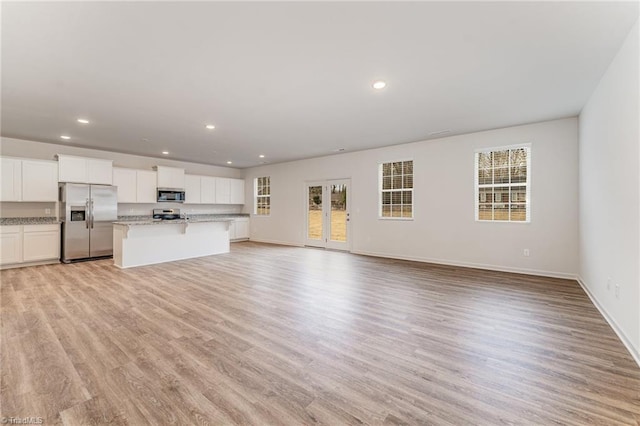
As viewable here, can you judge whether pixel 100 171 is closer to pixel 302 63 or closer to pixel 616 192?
pixel 302 63

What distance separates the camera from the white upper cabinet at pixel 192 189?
8.38 metres

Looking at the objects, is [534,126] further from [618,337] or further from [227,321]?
[227,321]

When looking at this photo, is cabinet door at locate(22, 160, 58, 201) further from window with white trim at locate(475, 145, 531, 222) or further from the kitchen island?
window with white trim at locate(475, 145, 531, 222)

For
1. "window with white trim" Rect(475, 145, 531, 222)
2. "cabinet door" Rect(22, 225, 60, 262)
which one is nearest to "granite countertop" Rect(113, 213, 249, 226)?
"cabinet door" Rect(22, 225, 60, 262)

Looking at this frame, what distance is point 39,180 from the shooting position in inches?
225

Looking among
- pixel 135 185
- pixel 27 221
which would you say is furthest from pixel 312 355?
pixel 135 185

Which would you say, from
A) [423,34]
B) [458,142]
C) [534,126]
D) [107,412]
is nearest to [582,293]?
[534,126]

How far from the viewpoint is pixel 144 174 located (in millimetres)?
7371

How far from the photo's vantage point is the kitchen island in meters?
5.47

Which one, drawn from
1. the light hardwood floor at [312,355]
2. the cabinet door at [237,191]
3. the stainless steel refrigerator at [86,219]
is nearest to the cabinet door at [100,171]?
the stainless steel refrigerator at [86,219]

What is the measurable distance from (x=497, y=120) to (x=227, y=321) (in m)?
5.11

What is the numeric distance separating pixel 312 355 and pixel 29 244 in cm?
658

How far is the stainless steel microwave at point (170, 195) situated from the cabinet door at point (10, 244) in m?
2.81

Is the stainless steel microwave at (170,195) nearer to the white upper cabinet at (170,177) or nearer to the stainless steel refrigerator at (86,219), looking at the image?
the white upper cabinet at (170,177)
